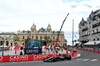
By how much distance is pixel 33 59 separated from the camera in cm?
2495

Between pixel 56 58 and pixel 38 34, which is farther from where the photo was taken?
pixel 38 34

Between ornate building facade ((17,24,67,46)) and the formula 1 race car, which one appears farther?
ornate building facade ((17,24,67,46))

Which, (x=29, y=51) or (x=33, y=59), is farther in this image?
(x=29, y=51)

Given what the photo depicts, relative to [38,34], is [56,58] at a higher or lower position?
lower

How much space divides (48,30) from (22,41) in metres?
21.7

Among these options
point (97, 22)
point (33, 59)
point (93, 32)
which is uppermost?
point (97, 22)

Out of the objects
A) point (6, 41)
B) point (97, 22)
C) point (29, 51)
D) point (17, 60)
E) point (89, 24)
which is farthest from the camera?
point (6, 41)

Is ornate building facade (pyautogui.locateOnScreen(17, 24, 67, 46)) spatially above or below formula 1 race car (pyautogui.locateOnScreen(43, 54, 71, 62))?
above

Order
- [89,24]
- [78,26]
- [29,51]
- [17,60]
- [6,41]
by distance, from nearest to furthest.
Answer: [17,60] < [29,51] < [89,24] < [78,26] < [6,41]

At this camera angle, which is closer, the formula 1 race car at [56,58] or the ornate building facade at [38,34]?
the formula 1 race car at [56,58]

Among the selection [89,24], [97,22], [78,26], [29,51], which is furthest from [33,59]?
[78,26]

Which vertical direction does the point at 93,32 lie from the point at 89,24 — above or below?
below

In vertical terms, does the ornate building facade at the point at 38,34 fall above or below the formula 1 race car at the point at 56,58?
above

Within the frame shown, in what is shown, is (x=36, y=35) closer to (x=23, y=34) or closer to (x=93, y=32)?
(x=23, y=34)
